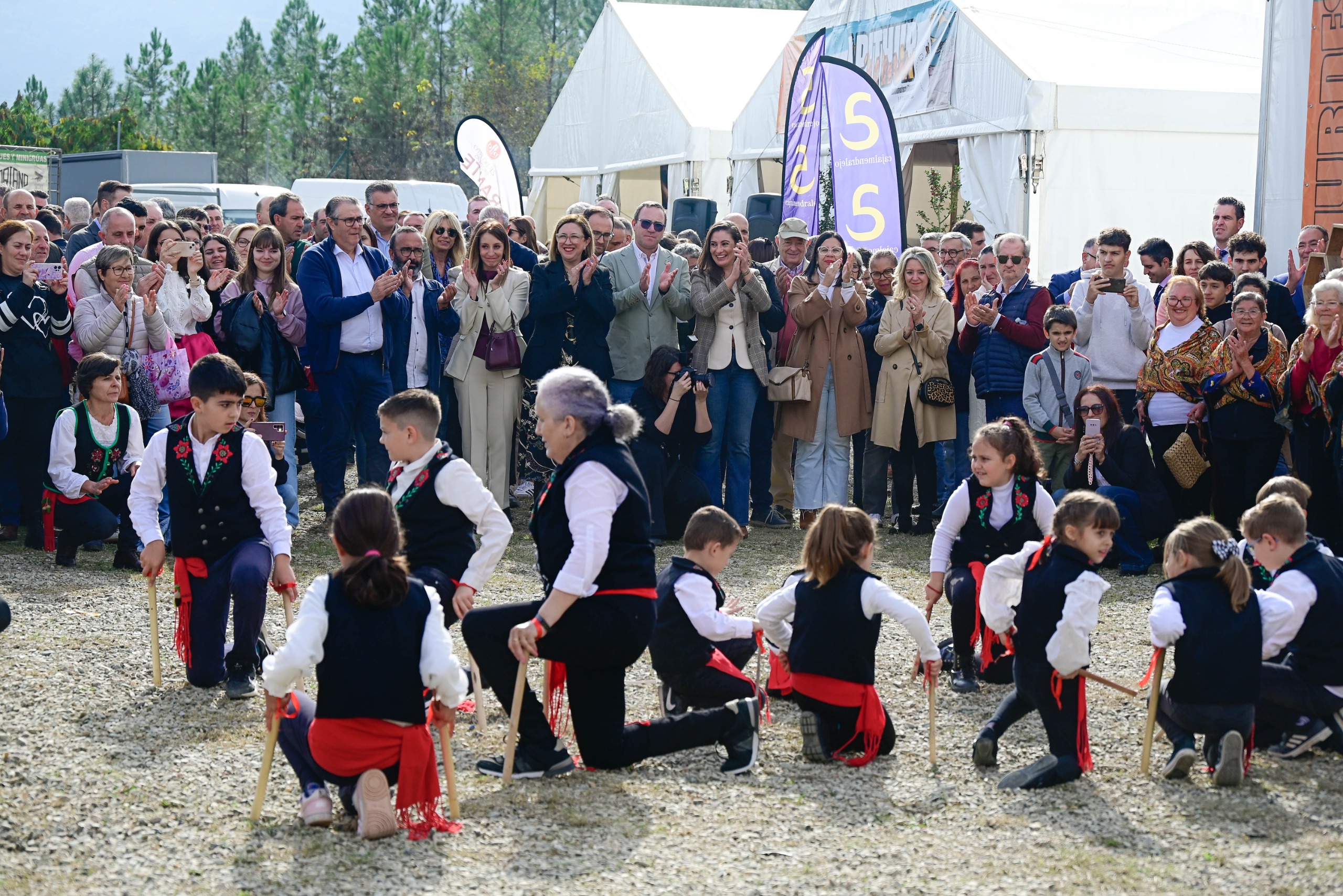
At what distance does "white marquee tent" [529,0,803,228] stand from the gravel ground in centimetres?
1539

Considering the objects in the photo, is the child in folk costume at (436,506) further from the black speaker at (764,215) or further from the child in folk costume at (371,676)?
the black speaker at (764,215)

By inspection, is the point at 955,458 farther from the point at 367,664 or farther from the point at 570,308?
the point at 367,664

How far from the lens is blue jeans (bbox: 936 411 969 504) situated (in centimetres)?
927

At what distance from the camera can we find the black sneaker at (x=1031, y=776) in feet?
15.0

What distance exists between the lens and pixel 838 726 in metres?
4.87

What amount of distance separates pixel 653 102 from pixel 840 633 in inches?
689

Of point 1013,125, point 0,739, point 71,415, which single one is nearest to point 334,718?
point 0,739

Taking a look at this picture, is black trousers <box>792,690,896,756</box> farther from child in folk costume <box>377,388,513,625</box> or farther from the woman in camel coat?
the woman in camel coat

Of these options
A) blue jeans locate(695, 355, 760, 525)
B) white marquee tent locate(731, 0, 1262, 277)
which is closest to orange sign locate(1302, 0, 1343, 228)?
white marquee tent locate(731, 0, 1262, 277)

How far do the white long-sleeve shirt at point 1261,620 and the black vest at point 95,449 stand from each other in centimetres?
562

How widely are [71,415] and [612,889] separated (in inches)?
203

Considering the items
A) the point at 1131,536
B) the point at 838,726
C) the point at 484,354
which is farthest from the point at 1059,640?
the point at 484,354

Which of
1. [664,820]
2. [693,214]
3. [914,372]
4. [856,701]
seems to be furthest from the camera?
[693,214]

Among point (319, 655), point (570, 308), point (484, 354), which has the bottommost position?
point (319, 655)
